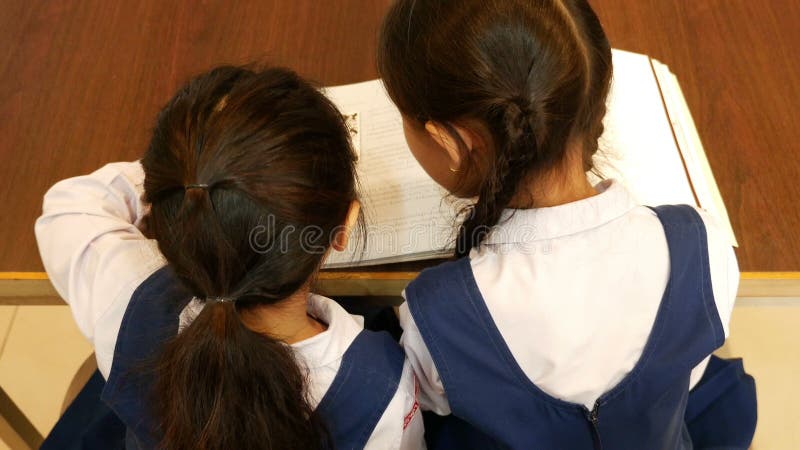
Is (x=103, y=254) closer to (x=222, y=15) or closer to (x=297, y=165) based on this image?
(x=297, y=165)

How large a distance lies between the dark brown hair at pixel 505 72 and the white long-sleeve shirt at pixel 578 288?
59 millimetres

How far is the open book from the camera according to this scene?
766 mm

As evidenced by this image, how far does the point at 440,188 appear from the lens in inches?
32.0

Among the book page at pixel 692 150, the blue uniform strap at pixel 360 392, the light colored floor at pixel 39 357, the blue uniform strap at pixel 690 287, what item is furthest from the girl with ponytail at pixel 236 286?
the light colored floor at pixel 39 357

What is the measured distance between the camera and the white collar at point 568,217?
24.8 inches

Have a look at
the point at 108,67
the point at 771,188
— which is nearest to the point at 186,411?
the point at 108,67

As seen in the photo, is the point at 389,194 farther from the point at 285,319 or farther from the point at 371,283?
the point at 285,319

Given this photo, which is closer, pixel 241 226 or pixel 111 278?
pixel 241 226

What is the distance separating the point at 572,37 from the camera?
568 millimetres

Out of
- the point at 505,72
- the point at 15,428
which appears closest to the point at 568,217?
the point at 505,72

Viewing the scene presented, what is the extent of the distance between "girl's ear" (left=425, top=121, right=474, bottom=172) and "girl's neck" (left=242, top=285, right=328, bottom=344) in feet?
0.66

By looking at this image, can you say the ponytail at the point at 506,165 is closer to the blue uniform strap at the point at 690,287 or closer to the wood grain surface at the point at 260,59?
the blue uniform strap at the point at 690,287

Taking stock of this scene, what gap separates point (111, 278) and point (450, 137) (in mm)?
385

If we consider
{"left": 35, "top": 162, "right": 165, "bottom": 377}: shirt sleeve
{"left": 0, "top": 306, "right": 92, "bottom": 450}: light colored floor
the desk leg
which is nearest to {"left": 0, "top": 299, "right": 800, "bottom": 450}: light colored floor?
{"left": 0, "top": 306, "right": 92, "bottom": 450}: light colored floor
